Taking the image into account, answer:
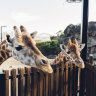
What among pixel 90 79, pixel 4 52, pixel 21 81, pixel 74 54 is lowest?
pixel 90 79

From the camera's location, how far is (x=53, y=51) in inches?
803

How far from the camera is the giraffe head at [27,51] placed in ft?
9.07

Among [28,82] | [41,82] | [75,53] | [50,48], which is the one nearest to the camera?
[28,82]

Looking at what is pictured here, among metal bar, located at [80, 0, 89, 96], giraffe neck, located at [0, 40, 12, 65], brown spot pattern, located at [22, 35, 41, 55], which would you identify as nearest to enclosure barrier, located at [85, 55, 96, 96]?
metal bar, located at [80, 0, 89, 96]

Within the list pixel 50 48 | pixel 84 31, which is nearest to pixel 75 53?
pixel 84 31

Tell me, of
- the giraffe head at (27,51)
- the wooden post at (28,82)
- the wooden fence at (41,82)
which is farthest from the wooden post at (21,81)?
the giraffe head at (27,51)

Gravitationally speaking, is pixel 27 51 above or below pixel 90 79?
above

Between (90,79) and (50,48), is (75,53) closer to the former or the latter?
(90,79)

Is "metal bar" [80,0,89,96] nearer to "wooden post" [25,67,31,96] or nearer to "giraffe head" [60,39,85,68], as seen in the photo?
"giraffe head" [60,39,85,68]

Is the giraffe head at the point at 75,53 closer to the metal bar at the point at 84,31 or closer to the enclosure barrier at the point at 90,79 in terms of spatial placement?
the metal bar at the point at 84,31

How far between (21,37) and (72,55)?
222cm

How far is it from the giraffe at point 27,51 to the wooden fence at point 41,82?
1.88ft

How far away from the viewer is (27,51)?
295cm

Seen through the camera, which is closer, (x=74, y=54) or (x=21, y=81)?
(x=21, y=81)
